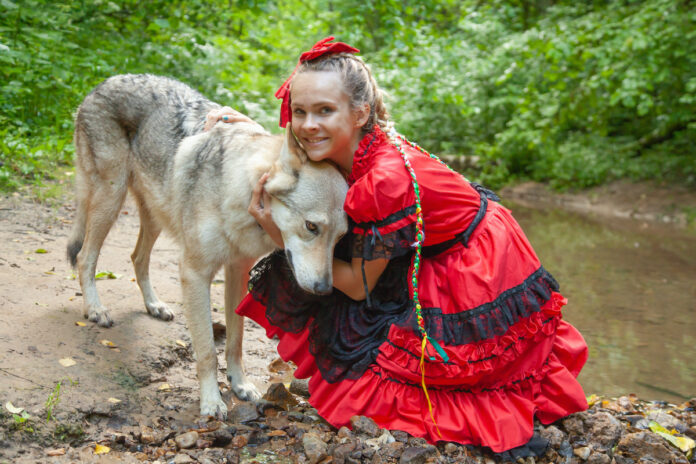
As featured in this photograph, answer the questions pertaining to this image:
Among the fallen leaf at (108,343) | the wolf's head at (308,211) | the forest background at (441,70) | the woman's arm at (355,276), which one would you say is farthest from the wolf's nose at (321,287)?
the fallen leaf at (108,343)

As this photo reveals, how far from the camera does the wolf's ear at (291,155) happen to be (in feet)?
9.32

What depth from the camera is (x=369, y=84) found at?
9.00 ft

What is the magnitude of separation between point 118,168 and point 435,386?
2.47m

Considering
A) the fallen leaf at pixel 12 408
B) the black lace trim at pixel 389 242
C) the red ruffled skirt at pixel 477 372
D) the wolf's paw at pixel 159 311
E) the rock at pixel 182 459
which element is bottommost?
the wolf's paw at pixel 159 311

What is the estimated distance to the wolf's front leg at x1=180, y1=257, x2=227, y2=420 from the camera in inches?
121

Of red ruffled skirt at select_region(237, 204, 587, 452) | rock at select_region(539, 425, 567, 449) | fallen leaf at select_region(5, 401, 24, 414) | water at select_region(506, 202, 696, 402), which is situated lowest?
water at select_region(506, 202, 696, 402)

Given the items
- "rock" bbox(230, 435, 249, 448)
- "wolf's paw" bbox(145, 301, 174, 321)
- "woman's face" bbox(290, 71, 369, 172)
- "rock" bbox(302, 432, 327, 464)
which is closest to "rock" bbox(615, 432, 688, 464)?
"rock" bbox(302, 432, 327, 464)

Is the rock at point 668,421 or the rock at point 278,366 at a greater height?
the rock at point 668,421

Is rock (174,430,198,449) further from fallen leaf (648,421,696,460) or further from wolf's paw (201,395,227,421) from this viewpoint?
fallen leaf (648,421,696,460)

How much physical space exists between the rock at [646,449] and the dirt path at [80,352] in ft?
6.73

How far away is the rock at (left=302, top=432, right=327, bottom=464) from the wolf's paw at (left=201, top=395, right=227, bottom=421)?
1.83 ft

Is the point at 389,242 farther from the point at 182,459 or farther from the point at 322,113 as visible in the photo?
the point at 182,459

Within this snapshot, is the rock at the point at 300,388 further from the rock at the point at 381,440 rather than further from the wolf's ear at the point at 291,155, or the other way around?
the wolf's ear at the point at 291,155

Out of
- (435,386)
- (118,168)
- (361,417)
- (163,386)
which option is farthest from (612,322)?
(118,168)
